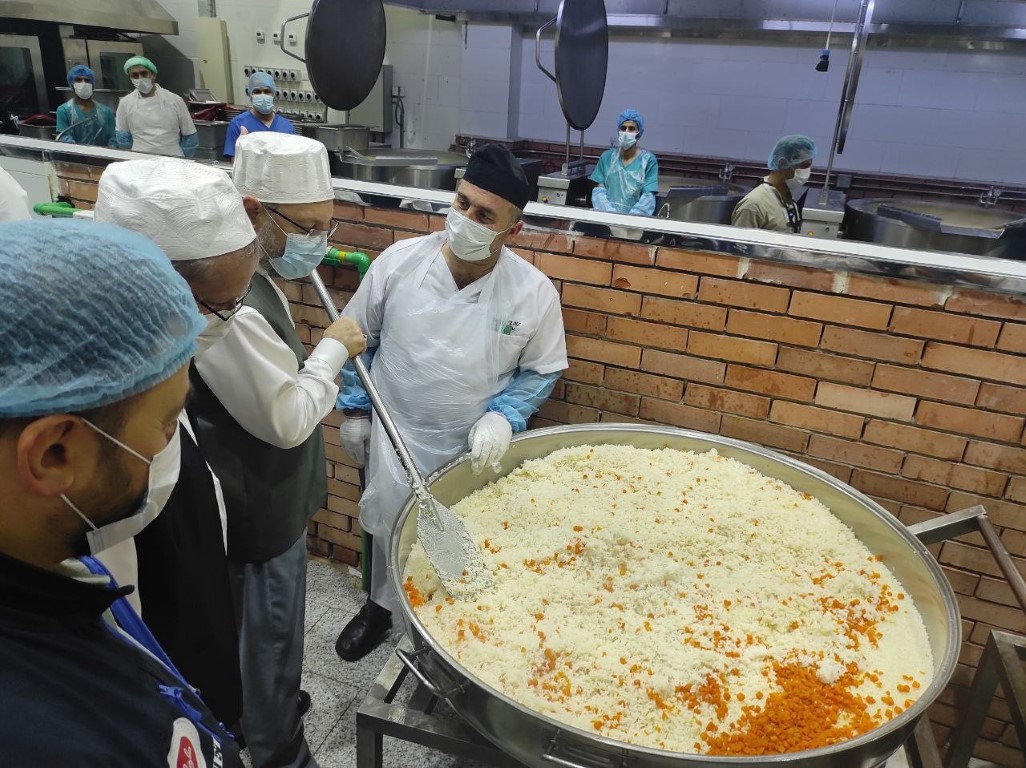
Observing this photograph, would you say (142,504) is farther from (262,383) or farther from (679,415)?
(679,415)

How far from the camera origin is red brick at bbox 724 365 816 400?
5.94 ft

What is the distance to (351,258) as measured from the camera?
212 centimetres

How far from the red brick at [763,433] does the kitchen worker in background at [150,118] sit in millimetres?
5735

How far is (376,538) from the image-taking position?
6.84ft

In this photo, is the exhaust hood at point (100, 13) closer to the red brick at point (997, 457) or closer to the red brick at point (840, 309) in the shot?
the red brick at point (840, 309)

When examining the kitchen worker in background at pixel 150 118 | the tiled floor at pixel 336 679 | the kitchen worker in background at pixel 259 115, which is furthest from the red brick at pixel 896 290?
the kitchen worker in background at pixel 150 118

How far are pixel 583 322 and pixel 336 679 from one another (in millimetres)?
1454

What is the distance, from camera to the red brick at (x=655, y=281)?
1.83m

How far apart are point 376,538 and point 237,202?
119 centimetres

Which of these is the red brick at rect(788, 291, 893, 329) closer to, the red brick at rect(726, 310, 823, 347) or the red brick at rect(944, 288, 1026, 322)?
the red brick at rect(726, 310, 823, 347)

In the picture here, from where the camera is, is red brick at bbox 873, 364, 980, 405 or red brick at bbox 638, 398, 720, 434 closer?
red brick at bbox 873, 364, 980, 405

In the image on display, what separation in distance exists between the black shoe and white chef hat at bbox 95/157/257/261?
61.2 inches

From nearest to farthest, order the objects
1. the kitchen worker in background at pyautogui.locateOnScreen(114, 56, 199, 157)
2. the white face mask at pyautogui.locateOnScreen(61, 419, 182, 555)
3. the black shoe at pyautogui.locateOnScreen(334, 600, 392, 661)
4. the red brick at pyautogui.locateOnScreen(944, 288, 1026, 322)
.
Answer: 1. the white face mask at pyautogui.locateOnScreen(61, 419, 182, 555)
2. the red brick at pyautogui.locateOnScreen(944, 288, 1026, 322)
3. the black shoe at pyautogui.locateOnScreen(334, 600, 392, 661)
4. the kitchen worker in background at pyautogui.locateOnScreen(114, 56, 199, 157)

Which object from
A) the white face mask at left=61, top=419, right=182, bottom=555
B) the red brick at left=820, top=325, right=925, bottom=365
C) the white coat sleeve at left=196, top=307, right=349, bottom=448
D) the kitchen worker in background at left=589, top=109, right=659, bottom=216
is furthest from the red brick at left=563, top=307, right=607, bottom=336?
the kitchen worker in background at left=589, top=109, right=659, bottom=216
